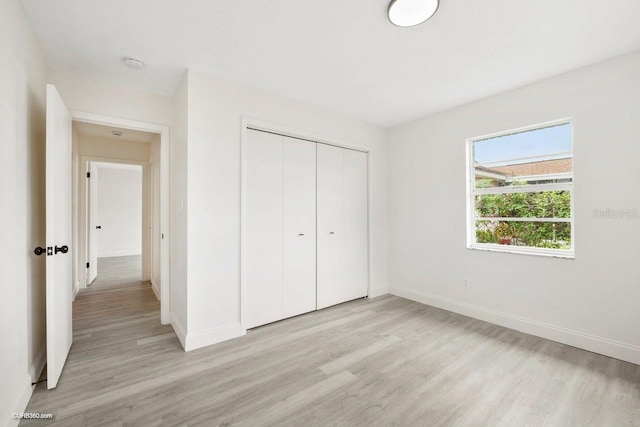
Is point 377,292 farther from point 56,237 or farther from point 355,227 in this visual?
point 56,237

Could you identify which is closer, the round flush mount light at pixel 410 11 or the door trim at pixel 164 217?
the round flush mount light at pixel 410 11

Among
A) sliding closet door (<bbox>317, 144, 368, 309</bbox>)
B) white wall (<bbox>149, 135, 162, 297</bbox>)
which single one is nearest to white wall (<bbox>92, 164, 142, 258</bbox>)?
white wall (<bbox>149, 135, 162, 297</bbox>)

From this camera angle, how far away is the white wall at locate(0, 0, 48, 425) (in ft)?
4.89

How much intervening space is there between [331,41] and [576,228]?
2.73 m

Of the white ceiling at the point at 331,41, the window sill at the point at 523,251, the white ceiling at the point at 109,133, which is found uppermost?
the white ceiling at the point at 331,41

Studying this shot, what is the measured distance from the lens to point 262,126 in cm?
294

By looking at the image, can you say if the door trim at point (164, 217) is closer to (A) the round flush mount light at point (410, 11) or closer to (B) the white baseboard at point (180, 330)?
(B) the white baseboard at point (180, 330)

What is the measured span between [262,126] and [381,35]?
1440 mm

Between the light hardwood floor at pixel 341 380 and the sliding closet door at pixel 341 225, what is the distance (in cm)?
70

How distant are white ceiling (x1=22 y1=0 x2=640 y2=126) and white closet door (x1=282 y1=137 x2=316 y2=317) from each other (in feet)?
2.44

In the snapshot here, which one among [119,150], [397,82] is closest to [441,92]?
[397,82]

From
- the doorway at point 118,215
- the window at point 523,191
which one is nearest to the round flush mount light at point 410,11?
the window at point 523,191

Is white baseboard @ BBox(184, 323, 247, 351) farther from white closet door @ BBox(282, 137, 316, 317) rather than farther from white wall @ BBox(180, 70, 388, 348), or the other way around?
white closet door @ BBox(282, 137, 316, 317)

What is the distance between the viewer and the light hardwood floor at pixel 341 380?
1681 millimetres
